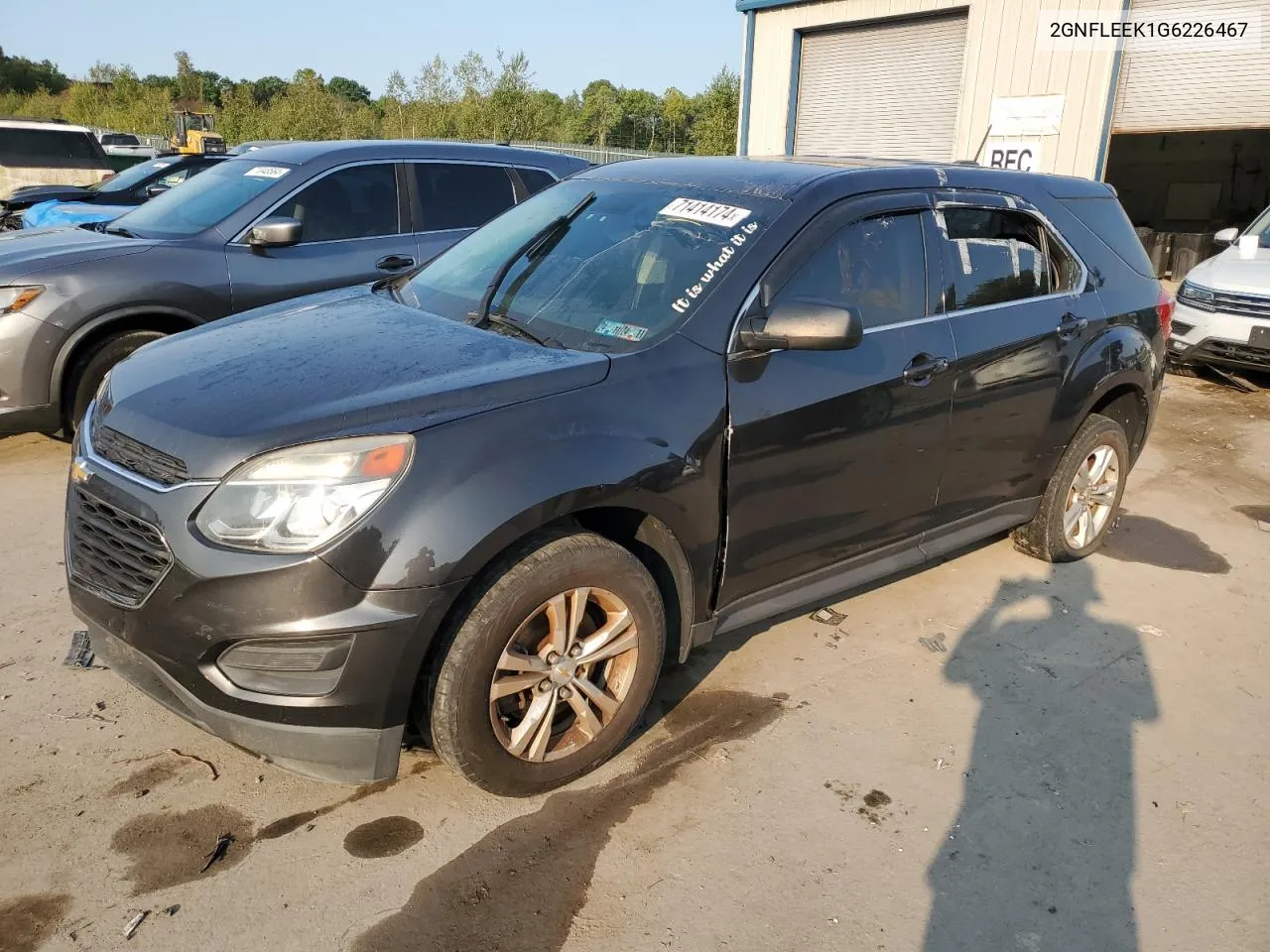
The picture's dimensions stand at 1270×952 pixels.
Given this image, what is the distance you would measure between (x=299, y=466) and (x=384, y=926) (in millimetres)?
1177

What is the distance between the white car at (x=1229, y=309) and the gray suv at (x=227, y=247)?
607 centimetres

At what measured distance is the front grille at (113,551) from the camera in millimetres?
2467

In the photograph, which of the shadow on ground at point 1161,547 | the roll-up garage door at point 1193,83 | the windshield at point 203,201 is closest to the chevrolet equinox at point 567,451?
the shadow on ground at point 1161,547

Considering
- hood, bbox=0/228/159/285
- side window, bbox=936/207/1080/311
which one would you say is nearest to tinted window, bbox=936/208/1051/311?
side window, bbox=936/207/1080/311

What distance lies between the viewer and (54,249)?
544 centimetres

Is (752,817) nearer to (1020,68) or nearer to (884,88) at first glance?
(1020,68)

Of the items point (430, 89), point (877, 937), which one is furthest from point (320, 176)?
point (430, 89)

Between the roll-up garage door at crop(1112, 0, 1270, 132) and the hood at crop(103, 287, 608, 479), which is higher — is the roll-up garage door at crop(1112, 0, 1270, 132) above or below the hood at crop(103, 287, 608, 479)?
above

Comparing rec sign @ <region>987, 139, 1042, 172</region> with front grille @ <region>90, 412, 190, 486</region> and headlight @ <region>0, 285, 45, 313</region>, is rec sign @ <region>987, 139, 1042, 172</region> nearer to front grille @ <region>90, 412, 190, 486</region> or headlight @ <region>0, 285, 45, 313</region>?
headlight @ <region>0, 285, 45, 313</region>

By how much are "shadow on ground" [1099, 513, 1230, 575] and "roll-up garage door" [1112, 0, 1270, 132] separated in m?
8.61

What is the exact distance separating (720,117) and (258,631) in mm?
44406

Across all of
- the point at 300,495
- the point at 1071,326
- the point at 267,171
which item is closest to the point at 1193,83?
the point at 1071,326

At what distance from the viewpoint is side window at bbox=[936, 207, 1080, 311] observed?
12.3ft

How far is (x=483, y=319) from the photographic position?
3.25 m
